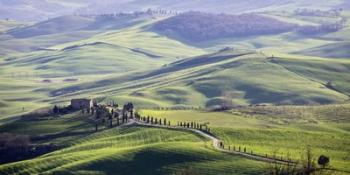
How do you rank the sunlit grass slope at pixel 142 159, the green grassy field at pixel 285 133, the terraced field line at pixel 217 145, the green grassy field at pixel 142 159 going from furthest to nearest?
the green grassy field at pixel 285 133, the sunlit grass slope at pixel 142 159, the green grassy field at pixel 142 159, the terraced field line at pixel 217 145

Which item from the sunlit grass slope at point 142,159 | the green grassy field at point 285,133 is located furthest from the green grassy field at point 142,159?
the green grassy field at point 285,133

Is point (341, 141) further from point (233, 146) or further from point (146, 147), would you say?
point (146, 147)

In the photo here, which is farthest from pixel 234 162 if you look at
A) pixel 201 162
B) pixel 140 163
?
pixel 140 163

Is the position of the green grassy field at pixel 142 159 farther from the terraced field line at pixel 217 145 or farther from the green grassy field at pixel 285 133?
the green grassy field at pixel 285 133

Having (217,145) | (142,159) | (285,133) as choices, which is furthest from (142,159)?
(285,133)

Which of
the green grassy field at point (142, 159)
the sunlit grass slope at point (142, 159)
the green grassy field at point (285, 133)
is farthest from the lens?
the green grassy field at point (285, 133)

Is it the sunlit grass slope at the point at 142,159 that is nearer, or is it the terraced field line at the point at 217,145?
the terraced field line at the point at 217,145

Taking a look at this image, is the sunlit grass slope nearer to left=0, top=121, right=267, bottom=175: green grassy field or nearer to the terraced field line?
left=0, top=121, right=267, bottom=175: green grassy field

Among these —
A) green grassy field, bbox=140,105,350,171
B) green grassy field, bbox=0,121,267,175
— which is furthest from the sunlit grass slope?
green grassy field, bbox=140,105,350,171
